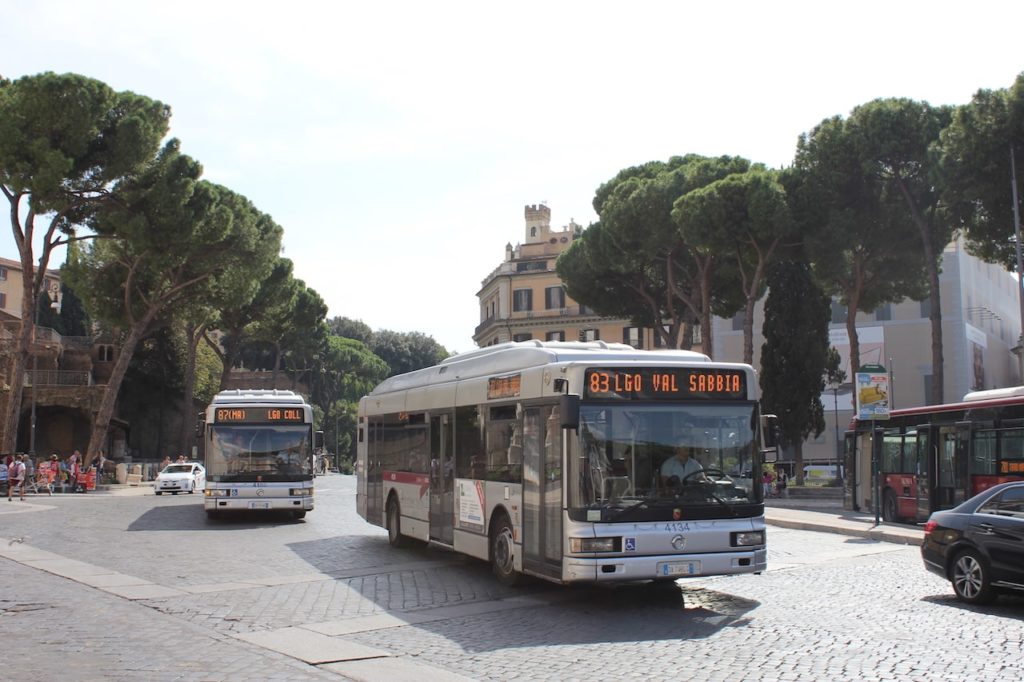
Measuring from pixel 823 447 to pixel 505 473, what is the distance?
52.9 meters

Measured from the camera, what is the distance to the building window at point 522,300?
81500mm

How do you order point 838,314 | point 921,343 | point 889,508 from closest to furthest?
1. point 889,508
2. point 921,343
3. point 838,314

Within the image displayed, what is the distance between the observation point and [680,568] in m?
10.3

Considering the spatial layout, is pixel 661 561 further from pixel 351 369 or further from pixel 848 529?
pixel 351 369

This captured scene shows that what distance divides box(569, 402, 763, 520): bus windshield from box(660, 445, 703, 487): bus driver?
10 mm

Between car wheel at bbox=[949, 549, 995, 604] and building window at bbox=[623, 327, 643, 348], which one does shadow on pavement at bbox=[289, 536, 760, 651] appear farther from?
building window at bbox=[623, 327, 643, 348]

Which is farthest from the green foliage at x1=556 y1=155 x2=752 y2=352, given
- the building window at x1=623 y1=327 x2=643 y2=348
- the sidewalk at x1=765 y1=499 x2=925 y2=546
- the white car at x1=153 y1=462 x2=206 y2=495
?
the building window at x1=623 y1=327 x2=643 y2=348

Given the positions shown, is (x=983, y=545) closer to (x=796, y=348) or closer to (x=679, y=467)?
(x=679, y=467)

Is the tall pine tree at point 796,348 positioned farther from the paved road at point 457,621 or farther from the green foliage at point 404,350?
the green foliage at point 404,350

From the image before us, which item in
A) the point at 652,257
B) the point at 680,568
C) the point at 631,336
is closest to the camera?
the point at 680,568

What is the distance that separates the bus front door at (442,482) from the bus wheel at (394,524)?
6.77 feet

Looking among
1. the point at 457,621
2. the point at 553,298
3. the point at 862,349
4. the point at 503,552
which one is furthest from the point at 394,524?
the point at 553,298

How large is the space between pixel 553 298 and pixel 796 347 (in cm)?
3485

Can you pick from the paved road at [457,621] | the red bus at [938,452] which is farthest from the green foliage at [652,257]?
the paved road at [457,621]
